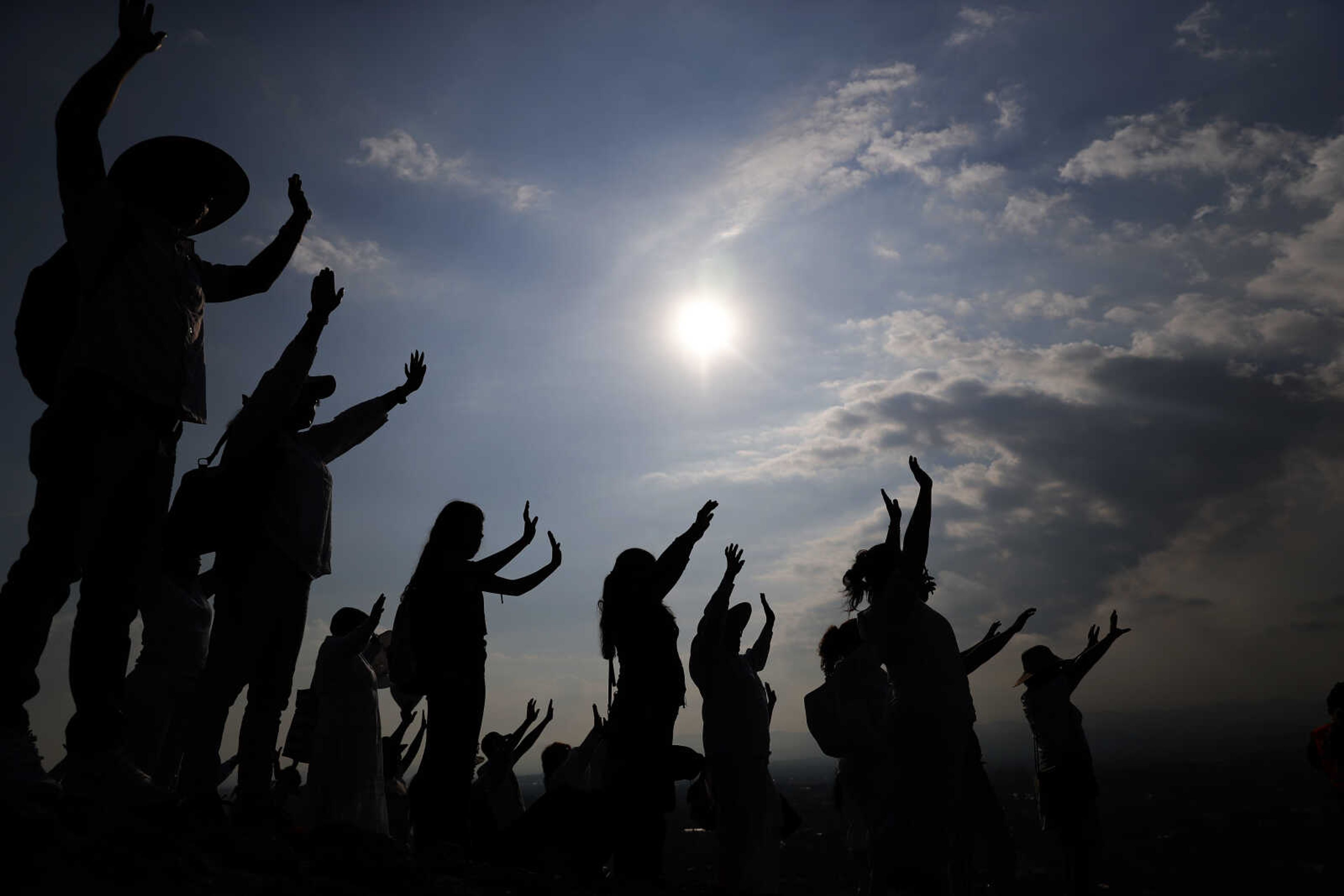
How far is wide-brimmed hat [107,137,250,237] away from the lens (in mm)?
3287

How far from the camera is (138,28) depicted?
10.0ft

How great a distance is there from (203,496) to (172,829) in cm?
167

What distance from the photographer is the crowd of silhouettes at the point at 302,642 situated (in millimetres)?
2865

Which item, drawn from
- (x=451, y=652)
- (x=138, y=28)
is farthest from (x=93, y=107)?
(x=451, y=652)

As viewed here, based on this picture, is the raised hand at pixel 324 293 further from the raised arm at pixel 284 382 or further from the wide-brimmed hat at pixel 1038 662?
the wide-brimmed hat at pixel 1038 662

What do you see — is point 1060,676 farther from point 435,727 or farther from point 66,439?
point 66,439

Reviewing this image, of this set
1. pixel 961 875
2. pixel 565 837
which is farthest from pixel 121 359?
pixel 961 875

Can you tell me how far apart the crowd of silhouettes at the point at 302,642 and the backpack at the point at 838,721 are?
0.02 meters

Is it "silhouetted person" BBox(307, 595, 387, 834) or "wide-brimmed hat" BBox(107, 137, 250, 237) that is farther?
"silhouetted person" BBox(307, 595, 387, 834)

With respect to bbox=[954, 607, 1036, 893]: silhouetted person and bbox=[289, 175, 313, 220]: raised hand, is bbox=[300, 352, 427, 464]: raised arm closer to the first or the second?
bbox=[289, 175, 313, 220]: raised hand

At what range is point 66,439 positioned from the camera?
2816 mm

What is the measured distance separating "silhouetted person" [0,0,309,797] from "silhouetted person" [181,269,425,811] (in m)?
0.43

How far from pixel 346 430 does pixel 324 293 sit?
1035 mm

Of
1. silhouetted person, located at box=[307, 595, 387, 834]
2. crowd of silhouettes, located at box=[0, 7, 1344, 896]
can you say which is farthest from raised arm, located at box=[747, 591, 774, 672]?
silhouetted person, located at box=[307, 595, 387, 834]
